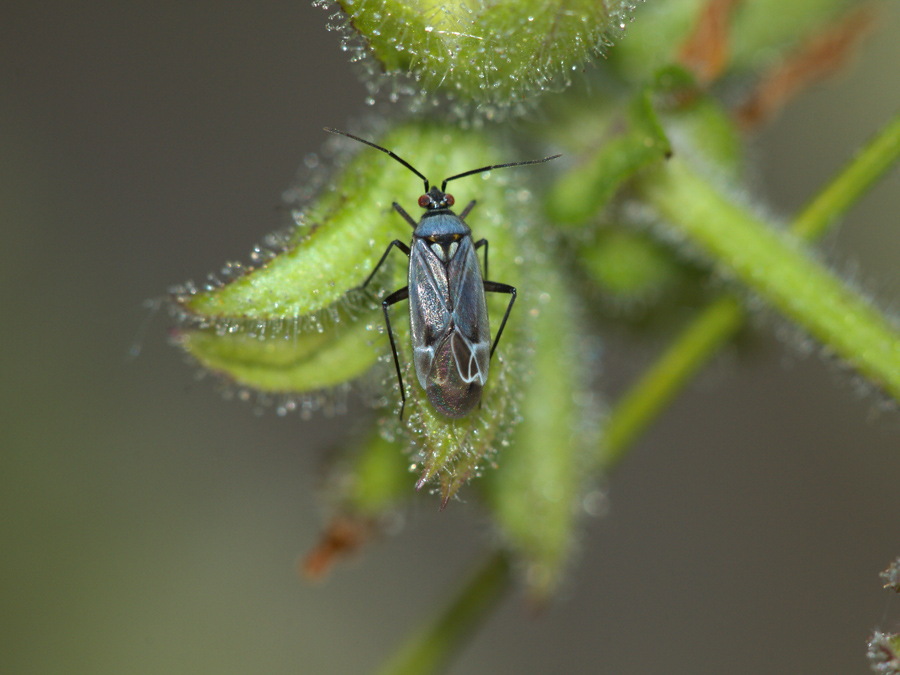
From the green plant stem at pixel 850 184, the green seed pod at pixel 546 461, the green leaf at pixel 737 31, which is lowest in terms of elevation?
the green seed pod at pixel 546 461

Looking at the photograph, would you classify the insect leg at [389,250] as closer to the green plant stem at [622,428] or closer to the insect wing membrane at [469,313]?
the insect wing membrane at [469,313]

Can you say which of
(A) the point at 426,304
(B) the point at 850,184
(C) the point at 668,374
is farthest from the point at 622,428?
(B) the point at 850,184

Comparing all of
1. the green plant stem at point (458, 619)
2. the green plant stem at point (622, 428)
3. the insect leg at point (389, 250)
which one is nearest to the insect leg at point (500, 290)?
the insect leg at point (389, 250)

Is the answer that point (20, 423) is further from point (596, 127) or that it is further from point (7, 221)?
point (596, 127)

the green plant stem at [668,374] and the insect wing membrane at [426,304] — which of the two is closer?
the insect wing membrane at [426,304]

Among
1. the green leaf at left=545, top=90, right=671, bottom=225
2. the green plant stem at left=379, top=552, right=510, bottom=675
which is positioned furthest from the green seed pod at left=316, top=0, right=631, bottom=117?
the green plant stem at left=379, top=552, right=510, bottom=675

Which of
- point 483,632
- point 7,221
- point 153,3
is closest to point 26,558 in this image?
point 7,221
